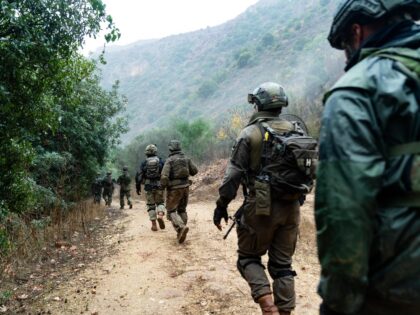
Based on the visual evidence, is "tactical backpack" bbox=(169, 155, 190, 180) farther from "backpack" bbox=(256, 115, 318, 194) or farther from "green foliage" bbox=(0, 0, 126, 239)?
"backpack" bbox=(256, 115, 318, 194)

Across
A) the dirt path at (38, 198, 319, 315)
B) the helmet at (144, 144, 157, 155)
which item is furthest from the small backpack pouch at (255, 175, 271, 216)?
the helmet at (144, 144, 157, 155)

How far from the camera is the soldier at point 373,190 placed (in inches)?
57.9

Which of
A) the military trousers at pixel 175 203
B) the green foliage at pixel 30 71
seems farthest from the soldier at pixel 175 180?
the green foliage at pixel 30 71

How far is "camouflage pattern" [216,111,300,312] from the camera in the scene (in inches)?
144

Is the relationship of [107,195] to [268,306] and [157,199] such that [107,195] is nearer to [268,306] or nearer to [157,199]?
[157,199]

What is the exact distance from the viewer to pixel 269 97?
3.92 m

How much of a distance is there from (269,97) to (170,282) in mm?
3188

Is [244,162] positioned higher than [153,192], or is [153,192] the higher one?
[244,162]

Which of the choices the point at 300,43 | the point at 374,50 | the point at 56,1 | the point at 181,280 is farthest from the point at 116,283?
the point at 300,43

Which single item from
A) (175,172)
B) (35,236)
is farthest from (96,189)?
(175,172)

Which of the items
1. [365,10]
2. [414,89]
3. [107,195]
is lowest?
[107,195]

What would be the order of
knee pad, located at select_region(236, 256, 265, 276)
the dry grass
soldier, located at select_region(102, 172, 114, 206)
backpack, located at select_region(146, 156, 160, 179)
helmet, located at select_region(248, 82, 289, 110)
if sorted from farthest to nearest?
soldier, located at select_region(102, 172, 114, 206), backpack, located at select_region(146, 156, 160, 179), the dry grass, helmet, located at select_region(248, 82, 289, 110), knee pad, located at select_region(236, 256, 265, 276)

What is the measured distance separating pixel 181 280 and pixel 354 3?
4835 millimetres

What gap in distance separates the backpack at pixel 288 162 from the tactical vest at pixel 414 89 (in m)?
1.90
